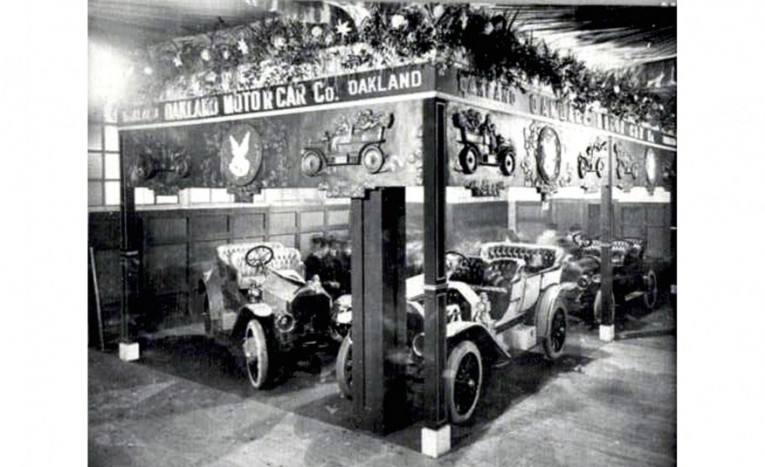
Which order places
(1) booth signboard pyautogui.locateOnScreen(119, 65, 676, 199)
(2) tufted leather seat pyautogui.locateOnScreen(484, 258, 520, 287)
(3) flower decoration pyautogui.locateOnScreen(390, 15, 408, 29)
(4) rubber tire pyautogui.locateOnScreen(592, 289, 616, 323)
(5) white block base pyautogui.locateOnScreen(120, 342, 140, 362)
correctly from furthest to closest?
(2) tufted leather seat pyautogui.locateOnScreen(484, 258, 520, 287) → (4) rubber tire pyautogui.locateOnScreen(592, 289, 616, 323) → (5) white block base pyautogui.locateOnScreen(120, 342, 140, 362) → (1) booth signboard pyautogui.locateOnScreen(119, 65, 676, 199) → (3) flower decoration pyautogui.locateOnScreen(390, 15, 408, 29)

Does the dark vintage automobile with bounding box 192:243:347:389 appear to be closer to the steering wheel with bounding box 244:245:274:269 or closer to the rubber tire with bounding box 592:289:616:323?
the steering wheel with bounding box 244:245:274:269

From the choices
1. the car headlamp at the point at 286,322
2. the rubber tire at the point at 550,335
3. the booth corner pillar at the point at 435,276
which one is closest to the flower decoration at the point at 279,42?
the booth corner pillar at the point at 435,276

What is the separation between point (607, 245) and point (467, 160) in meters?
1.11

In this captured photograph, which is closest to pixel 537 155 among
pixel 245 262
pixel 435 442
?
pixel 435 442

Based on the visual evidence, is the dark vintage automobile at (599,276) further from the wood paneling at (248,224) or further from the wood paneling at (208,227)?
the wood paneling at (208,227)

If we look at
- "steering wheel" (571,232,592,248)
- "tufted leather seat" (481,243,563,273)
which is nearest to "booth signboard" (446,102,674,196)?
"steering wheel" (571,232,592,248)

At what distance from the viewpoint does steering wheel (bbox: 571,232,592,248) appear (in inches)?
128

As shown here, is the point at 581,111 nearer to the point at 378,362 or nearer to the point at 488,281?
the point at 488,281

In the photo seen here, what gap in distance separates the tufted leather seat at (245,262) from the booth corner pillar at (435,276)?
892 mm

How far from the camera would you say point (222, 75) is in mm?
2967

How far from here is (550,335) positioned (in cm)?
379

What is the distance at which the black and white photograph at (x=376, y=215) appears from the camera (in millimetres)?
2748

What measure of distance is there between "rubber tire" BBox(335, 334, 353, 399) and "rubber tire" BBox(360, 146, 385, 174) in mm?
1117

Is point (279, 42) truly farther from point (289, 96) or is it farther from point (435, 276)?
point (435, 276)
